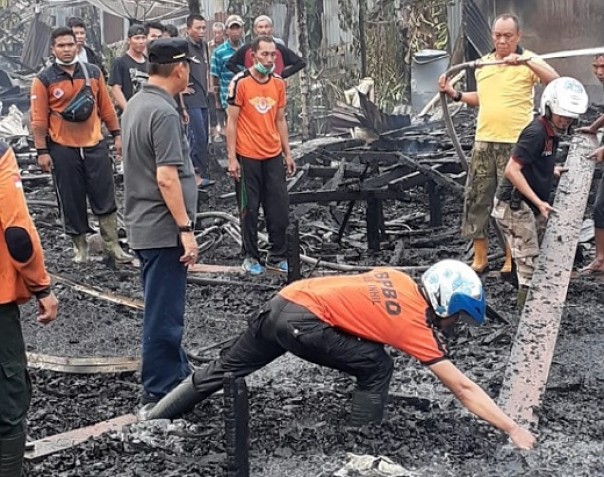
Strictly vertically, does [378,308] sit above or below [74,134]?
below

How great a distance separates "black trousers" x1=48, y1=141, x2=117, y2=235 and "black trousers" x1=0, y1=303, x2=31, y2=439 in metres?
4.93

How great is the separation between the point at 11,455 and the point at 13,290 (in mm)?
720

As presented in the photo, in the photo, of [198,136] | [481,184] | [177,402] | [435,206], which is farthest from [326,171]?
[177,402]

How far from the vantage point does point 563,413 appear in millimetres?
5562

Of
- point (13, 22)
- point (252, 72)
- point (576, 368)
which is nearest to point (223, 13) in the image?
point (13, 22)

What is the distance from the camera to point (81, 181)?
29.9 ft

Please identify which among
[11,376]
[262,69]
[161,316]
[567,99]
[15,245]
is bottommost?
[161,316]

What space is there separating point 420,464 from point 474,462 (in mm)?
275

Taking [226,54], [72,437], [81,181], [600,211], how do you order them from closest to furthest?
[72,437] → [600,211] → [81,181] → [226,54]

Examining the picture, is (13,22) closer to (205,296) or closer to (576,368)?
(205,296)

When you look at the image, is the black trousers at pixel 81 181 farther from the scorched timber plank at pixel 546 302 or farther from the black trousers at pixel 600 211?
the black trousers at pixel 600 211

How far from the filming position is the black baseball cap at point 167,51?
17.6 ft

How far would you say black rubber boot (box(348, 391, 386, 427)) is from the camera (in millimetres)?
5051

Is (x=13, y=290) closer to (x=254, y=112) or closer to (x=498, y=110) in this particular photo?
(x=254, y=112)
